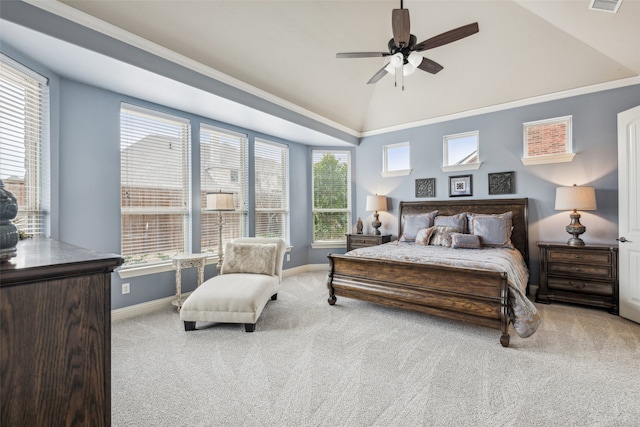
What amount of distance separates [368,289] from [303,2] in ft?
10.9

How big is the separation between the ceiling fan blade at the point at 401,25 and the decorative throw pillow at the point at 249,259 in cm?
268

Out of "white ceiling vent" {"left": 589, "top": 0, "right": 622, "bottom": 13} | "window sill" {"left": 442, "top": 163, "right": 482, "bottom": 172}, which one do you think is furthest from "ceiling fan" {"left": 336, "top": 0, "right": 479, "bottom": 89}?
"window sill" {"left": 442, "top": 163, "right": 482, "bottom": 172}

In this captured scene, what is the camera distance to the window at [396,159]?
5480 mm

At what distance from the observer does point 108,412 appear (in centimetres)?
101

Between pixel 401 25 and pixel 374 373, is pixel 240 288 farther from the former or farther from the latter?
pixel 401 25

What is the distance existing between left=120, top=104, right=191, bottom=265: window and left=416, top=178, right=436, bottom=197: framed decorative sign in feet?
12.6

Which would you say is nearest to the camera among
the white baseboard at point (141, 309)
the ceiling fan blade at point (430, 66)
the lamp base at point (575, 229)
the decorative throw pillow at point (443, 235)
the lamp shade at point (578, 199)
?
the ceiling fan blade at point (430, 66)

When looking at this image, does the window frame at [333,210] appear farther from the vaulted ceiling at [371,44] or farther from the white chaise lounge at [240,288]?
the white chaise lounge at [240,288]

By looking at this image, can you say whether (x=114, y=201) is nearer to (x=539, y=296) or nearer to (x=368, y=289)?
(x=368, y=289)

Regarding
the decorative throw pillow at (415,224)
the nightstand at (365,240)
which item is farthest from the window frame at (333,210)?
the decorative throw pillow at (415,224)

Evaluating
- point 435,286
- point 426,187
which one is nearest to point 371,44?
point 426,187

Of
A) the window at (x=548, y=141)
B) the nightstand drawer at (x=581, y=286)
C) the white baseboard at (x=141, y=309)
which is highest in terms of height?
the window at (x=548, y=141)

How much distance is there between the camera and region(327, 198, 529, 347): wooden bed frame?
2.68 meters

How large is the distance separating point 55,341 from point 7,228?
509 millimetres
